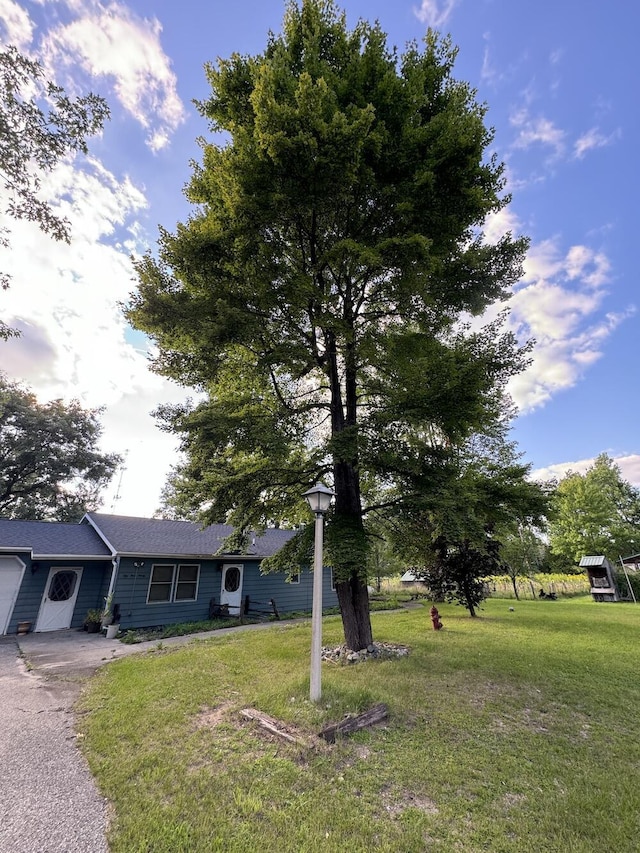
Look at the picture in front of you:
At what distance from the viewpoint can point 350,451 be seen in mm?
6898

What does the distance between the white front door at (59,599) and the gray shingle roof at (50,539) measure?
2.95ft

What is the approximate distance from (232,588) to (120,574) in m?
4.62

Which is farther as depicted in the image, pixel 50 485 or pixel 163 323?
pixel 50 485

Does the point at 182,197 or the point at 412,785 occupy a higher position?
the point at 182,197

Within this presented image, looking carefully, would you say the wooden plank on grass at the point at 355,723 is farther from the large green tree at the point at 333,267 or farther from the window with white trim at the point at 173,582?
the window with white trim at the point at 173,582

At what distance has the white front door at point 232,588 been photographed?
14.7m

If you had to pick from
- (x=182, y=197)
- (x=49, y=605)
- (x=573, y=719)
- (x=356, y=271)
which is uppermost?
(x=182, y=197)

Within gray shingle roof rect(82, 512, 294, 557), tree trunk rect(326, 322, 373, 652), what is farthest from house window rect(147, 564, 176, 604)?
tree trunk rect(326, 322, 373, 652)

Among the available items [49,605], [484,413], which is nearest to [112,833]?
[484,413]

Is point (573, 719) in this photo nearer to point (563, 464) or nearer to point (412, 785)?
point (412, 785)

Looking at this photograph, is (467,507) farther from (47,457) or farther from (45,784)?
(47,457)

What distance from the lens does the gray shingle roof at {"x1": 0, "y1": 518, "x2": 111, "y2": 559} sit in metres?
11.7

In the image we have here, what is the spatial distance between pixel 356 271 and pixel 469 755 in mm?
8140

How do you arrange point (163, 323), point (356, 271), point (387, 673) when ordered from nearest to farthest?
1. point (387, 673)
2. point (163, 323)
3. point (356, 271)
